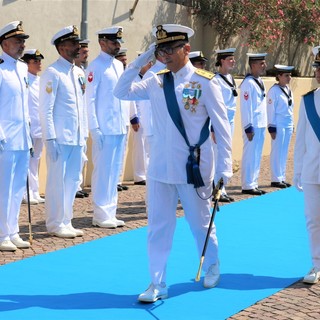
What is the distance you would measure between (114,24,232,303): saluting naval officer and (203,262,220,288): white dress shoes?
1.51ft

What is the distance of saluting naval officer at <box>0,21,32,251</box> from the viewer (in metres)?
8.37

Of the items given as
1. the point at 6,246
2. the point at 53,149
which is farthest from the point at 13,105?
the point at 6,246

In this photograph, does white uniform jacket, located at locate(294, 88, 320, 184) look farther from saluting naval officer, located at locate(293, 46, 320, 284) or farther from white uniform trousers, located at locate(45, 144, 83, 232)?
white uniform trousers, located at locate(45, 144, 83, 232)

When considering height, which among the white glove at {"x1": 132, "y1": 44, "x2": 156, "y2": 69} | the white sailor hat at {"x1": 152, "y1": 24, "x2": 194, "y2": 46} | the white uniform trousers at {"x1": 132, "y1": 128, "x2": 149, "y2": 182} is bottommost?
the white uniform trousers at {"x1": 132, "y1": 128, "x2": 149, "y2": 182}

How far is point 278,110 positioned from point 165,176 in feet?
24.3

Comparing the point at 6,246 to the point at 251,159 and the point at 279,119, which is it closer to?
the point at 251,159

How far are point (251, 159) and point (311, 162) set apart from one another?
5.97 metres

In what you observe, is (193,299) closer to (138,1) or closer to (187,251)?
(187,251)

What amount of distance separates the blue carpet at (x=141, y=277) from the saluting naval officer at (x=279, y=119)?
3.81m

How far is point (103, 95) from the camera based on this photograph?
9.71 metres

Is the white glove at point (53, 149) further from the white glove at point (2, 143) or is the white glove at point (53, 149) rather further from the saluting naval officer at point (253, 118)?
the saluting naval officer at point (253, 118)

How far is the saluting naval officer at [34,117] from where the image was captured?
11.5 metres

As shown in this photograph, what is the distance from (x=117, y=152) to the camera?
1001cm

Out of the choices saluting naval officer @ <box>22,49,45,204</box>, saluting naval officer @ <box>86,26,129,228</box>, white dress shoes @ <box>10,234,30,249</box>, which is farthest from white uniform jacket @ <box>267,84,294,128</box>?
white dress shoes @ <box>10,234,30,249</box>
